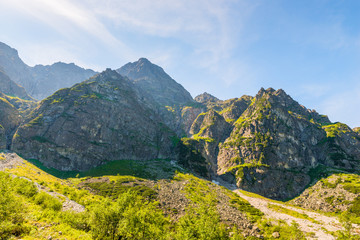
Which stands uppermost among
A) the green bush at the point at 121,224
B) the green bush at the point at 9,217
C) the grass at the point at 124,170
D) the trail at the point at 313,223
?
the green bush at the point at 9,217

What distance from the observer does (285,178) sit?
584 feet

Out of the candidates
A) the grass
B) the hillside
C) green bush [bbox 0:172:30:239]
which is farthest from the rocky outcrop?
green bush [bbox 0:172:30:239]

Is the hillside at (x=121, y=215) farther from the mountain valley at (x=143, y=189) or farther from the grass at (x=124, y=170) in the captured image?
the grass at (x=124, y=170)

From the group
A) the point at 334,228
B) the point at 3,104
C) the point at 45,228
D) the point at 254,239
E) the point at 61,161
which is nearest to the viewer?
the point at 45,228

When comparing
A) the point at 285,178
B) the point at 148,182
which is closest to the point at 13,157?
the point at 148,182

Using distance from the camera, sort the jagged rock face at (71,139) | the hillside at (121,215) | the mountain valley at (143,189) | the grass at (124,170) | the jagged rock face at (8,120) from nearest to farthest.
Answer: the hillside at (121,215), the mountain valley at (143,189), the grass at (124,170), the jagged rock face at (71,139), the jagged rock face at (8,120)

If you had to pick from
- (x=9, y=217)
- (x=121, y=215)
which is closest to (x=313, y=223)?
(x=121, y=215)

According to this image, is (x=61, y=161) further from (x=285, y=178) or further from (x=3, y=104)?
(x=285, y=178)

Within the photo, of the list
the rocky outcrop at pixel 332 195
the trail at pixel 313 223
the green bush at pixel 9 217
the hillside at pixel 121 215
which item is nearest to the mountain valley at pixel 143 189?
the green bush at pixel 9 217

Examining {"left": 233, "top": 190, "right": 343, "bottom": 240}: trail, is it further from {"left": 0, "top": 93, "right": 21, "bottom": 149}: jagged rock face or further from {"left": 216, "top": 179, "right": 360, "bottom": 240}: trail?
{"left": 0, "top": 93, "right": 21, "bottom": 149}: jagged rock face

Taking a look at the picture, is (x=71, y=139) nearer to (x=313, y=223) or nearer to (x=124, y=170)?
(x=124, y=170)

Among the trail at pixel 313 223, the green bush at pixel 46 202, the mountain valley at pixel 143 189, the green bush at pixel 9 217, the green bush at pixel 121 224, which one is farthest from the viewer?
the trail at pixel 313 223

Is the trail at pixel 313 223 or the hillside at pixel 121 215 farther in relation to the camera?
the trail at pixel 313 223

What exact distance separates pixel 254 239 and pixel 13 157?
175351 millimetres
